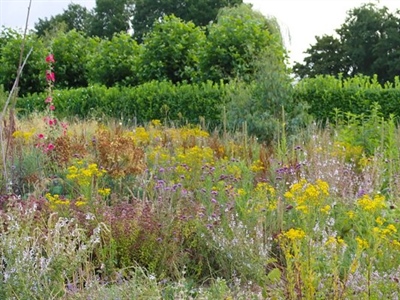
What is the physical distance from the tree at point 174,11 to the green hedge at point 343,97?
2432 centimetres

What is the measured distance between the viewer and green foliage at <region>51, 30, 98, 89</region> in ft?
64.0

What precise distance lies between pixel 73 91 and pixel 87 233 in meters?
12.1

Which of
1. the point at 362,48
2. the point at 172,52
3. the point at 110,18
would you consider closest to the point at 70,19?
the point at 110,18

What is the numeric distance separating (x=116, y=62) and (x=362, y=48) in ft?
69.7

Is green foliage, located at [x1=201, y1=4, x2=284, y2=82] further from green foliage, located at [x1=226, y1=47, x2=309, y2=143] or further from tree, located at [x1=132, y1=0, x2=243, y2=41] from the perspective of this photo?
tree, located at [x1=132, y1=0, x2=243, y2=41]

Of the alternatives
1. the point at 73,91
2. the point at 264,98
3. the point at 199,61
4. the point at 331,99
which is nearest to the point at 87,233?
the point at 264,98

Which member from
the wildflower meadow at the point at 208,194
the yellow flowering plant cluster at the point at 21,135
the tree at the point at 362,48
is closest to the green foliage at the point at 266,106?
the wildflower meadow at the point at 208,194

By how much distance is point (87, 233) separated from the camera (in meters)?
4.41

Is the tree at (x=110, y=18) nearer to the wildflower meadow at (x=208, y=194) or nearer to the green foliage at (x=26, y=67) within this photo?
the green foliage at (x=26, y=67)

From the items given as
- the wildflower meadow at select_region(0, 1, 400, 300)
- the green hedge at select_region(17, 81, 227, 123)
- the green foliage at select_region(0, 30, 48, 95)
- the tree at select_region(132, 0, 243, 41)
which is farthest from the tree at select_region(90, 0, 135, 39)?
the wildflower meadow at select_region(0, 1, 400, 300)

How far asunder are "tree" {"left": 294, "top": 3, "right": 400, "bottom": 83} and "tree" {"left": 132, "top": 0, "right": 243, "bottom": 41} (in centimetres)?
586

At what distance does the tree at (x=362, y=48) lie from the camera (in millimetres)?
33219

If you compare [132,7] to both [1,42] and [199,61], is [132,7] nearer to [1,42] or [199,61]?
[1,42]

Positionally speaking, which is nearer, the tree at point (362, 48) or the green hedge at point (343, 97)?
the green hedge at point (343, 97)
